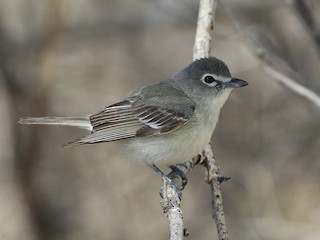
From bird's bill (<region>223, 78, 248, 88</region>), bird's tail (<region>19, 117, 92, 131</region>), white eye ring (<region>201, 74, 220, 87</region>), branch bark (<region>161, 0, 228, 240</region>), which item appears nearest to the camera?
branch bark (<region>161, 0, 228, 240</region>)

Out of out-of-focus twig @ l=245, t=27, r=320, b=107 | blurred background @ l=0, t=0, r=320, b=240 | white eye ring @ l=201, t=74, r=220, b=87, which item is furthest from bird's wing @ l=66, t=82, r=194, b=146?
blurred background @ l=0, t=0, r=320, b=240

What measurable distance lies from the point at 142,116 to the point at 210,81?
0.71m

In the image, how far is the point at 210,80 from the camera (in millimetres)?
5691

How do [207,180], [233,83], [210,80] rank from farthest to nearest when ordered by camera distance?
1. [210,80]
2. [233,83]
3. [207,180]

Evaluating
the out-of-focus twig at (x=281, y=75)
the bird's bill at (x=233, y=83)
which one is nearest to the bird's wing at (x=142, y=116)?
the bird's bill at (x=233, y=83)

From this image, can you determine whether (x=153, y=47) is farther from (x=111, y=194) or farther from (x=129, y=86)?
(x=111, y=194)

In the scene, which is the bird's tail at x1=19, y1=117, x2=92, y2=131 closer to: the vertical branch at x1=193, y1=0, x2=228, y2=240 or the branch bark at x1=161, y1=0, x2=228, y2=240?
the branch bark at x1=161, y1=0, x2=228, y2=240

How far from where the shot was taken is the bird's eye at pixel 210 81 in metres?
5.68

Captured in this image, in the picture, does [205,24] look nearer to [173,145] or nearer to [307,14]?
[307,14]

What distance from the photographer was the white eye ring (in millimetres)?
5676

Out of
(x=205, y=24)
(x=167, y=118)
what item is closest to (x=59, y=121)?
(x=167, y=118)

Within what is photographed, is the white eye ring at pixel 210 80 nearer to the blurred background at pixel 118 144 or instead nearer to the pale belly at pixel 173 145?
the pale belly at pixel 173 145

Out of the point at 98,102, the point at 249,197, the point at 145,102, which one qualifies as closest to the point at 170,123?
the point at 145,102

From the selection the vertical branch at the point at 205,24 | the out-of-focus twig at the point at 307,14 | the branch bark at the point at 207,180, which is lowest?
the branch bark at the point at 207,180
